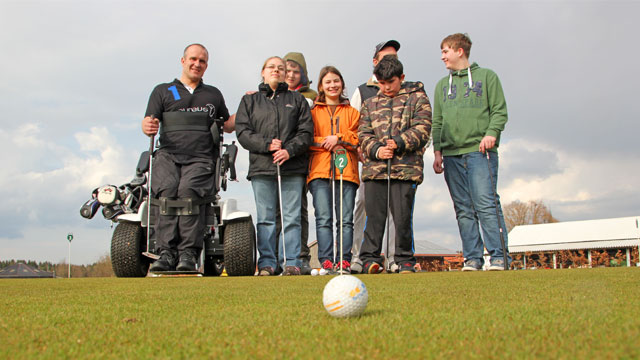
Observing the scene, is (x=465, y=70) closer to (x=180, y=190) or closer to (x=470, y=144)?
(x=470, y=144)

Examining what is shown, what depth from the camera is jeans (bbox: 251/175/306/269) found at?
5.15 metres

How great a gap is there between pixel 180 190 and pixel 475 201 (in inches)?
117

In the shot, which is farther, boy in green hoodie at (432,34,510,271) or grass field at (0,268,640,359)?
boy in green hoodie at (432,34,510,271)

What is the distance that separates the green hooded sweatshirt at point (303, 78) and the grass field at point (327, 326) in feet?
13.4

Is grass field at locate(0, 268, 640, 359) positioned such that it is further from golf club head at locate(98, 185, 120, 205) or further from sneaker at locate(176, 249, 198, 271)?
golf club head at locate(98, 185, 120, 205)

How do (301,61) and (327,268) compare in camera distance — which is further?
(301,61)

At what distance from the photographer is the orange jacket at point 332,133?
17.2 feet

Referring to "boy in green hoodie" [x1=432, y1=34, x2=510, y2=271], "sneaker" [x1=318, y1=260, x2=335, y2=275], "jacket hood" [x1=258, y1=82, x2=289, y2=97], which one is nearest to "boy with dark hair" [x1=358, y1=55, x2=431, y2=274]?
"sneaker" [x1=318, y1=260, x2=335, y2=275]

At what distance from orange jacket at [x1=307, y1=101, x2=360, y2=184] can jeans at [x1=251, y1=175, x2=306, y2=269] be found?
0.25 meters

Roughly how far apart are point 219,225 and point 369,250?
1.58 meters

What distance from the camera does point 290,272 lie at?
5.00m

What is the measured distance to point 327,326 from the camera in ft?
5.51

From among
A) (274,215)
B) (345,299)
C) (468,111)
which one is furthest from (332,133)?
(345,299)

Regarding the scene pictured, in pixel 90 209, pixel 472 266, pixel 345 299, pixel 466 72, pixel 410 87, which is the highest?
pixel 466 72
